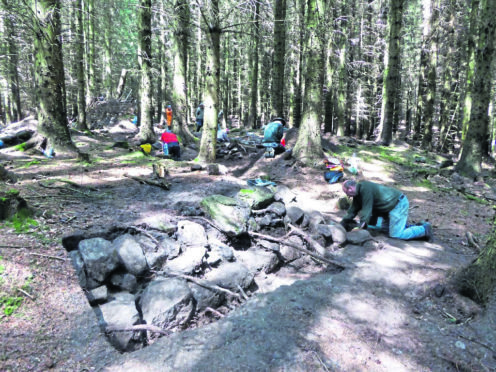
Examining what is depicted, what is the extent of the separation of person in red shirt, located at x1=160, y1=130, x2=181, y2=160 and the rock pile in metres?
5.27

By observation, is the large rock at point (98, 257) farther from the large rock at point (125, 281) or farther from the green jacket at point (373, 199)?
the green jacket at point (373, 199)

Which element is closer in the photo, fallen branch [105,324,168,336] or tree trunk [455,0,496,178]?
fallen branch [105,324,168,336]

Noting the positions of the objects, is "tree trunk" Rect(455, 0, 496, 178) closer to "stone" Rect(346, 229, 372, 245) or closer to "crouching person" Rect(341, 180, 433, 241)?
"crouching person" Rect(341, 180, 433, 241)

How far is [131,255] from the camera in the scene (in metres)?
4.31

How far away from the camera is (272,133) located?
1098 centimetres

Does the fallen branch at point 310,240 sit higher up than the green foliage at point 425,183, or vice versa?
the green foliage at point 425,183

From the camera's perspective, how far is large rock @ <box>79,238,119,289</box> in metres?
3.85

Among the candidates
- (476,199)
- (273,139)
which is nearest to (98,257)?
(273,139)

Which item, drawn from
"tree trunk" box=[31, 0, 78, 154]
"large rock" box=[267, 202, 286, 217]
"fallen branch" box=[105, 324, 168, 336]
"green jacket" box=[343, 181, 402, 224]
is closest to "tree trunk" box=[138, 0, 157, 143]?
"tree trunk" box=[31, 0, 78, 154]

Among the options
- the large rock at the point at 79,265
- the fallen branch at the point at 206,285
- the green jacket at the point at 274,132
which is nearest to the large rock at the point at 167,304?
the fallen branch at the point at 206,285

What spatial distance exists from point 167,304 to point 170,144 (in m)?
8.40

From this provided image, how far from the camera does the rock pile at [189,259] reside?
3.60 meters

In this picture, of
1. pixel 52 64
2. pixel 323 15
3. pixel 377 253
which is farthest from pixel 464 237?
pixel 52 64

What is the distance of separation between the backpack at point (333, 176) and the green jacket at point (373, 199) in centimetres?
279
